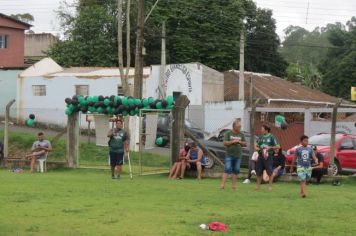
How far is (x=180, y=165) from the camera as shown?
19797 mm

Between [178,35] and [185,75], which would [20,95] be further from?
[178,35]

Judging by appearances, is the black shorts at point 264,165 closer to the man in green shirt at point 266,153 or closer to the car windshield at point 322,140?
the man in green shirt at point 266,153

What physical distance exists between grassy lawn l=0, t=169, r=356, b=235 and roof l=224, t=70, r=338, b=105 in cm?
2609

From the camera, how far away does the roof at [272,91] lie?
142 ft

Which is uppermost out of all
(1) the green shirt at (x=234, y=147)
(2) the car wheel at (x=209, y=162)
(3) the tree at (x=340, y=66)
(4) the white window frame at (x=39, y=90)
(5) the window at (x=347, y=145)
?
(3) the tree at (x=340, y=66)

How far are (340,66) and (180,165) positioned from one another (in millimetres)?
42321

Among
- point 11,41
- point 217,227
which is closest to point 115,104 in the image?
point 217,227

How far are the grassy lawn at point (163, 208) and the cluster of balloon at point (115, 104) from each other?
3915mm

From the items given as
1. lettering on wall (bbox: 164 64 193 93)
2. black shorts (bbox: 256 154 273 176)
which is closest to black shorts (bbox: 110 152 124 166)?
black shorts (bbox: 256 154 273 176)

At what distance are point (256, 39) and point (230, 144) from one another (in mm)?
46111

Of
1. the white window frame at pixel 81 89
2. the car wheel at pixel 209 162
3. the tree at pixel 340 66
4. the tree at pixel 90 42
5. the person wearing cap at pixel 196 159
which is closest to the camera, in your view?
the person wearing cap at pixel 196 159

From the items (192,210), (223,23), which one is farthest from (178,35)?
(192,210)

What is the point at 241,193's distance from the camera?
1482 centimetres

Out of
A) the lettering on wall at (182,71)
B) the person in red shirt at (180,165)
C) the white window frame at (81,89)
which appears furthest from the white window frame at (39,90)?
the person in red shirt at (180,165)
